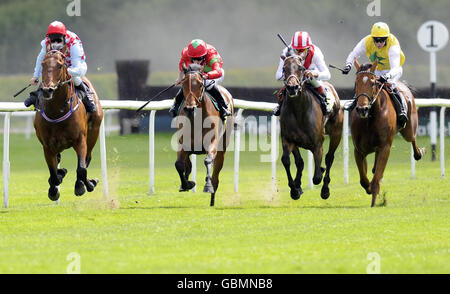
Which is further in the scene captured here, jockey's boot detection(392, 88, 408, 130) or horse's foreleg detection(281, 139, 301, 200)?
jockey's boot detection(392, 88, 408, 130)

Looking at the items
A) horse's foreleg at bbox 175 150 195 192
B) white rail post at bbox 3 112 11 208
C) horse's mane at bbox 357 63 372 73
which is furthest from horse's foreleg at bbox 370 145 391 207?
white rail post at bbox 3 112 11 208

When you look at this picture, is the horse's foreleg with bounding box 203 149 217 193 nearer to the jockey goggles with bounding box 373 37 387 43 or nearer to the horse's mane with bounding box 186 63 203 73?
the horse's mane with bounding box 186 63 203 73

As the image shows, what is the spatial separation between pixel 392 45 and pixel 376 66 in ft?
2.09

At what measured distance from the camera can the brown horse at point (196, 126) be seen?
9570 millimetres

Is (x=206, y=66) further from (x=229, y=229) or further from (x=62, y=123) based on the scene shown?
(x=229, y=229)

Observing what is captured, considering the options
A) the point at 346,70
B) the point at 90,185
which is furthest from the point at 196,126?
the point at 346,70

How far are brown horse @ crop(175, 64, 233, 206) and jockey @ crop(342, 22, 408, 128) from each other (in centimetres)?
135

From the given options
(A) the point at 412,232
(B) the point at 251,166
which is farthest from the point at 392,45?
(B) the point at 251,166

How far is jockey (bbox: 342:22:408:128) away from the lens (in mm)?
10383

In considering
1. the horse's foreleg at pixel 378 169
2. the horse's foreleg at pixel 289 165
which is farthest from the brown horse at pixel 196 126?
the horse's foreleg at pixel 378 169

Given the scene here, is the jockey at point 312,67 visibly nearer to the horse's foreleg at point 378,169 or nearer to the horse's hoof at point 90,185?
the horse's foreleg at point 378,169

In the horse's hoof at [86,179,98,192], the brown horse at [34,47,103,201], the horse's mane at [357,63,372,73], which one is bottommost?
the horse's hoof at [86,179,98,192]

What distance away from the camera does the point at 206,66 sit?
33.6ft

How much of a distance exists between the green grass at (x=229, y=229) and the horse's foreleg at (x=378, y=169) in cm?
27
